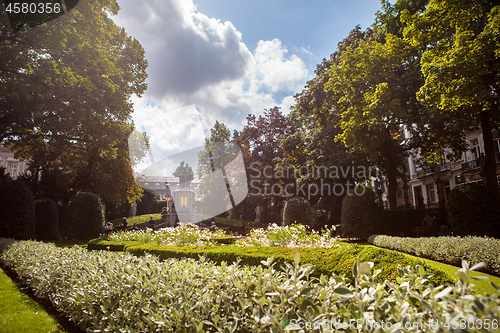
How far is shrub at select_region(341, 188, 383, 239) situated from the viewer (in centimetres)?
1628

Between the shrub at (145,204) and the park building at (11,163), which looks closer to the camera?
the shrub at (145,204)

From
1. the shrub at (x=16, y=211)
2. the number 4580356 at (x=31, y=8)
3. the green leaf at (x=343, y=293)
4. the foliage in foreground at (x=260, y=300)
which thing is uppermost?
the number 4580356 at (x=31, y=8)

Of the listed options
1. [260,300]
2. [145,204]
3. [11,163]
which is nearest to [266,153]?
[145,204]

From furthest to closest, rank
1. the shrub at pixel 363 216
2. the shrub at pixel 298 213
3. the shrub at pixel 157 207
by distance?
the shrub at pixel 157 207, the shrub at pixel 298 213, the shrub at pixel 363 216

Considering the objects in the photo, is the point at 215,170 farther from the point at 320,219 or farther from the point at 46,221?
the point at 46,221

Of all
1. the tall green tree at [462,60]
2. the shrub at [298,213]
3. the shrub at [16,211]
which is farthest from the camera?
the shrub at [298,213]

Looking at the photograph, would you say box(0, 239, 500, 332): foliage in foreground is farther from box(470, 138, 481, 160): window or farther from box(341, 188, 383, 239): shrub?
box(470, 138, 481, 160): window

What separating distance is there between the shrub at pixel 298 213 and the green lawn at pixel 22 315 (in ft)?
45.3

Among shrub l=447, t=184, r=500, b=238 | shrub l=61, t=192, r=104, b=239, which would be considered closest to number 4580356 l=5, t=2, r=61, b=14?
shrub l=61, t=192, r=104, b=239

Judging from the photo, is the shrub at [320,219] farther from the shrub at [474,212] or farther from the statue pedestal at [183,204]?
the statue pedestal at [183,204]

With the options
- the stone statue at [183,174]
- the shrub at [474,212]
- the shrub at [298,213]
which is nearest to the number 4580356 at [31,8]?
the shrub at [298,213]

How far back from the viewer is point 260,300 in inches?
76.8

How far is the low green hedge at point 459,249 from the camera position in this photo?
294 inches

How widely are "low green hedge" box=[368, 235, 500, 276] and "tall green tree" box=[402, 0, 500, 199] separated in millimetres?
5200
